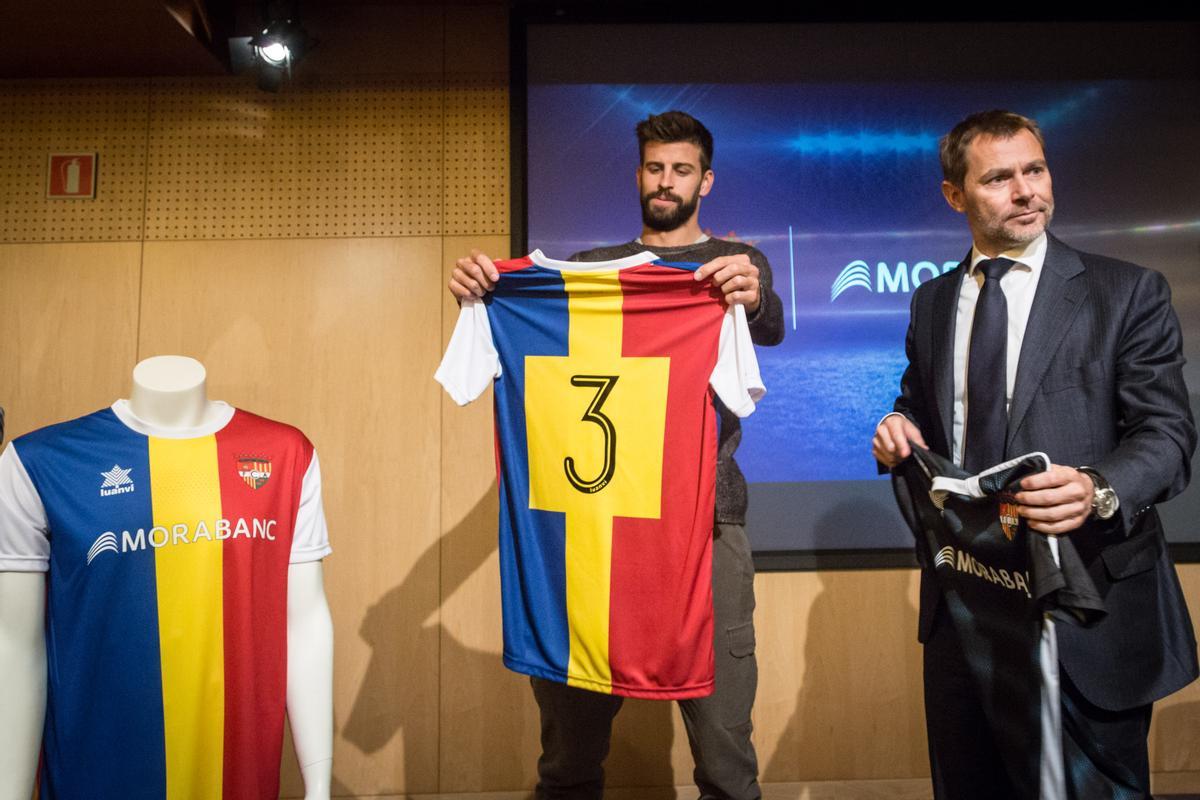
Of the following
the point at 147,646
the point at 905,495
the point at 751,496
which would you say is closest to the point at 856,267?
the point at 751,496

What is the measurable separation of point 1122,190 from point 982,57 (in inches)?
30.9

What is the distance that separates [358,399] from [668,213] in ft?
5.29

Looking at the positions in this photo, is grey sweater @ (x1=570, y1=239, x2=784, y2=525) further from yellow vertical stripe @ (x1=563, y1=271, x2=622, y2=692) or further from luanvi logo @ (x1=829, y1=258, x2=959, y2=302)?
luanvi logo @ (x1=829, y1=258, x2=959, y2=302)

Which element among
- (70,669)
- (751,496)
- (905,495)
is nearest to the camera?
(70,669)

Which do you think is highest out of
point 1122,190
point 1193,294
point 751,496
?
point 1122,190

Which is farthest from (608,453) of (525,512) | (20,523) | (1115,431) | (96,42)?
(96,42)

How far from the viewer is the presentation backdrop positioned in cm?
339

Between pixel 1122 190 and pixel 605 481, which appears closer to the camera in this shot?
pixel 605 481

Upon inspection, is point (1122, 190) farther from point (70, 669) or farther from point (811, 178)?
point (70, 669)

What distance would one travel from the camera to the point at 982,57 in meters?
3.58

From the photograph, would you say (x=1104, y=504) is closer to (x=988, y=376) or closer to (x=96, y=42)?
(x=988, y=376)

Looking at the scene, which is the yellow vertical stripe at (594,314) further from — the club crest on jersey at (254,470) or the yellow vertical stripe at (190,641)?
the yellow vertical stripe at (190,641)

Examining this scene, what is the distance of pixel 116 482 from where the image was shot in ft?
5.51

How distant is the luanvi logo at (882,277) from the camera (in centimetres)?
345
